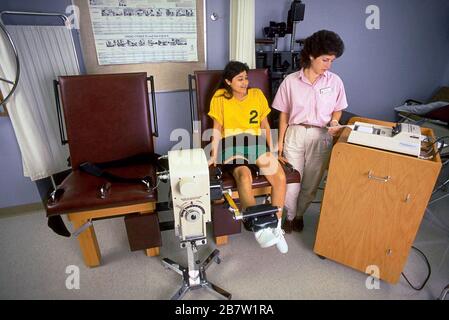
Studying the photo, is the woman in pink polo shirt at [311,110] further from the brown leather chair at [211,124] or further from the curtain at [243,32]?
the curtain at [243,32]

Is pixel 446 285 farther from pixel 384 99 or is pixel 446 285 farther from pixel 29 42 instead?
pixel 29 42

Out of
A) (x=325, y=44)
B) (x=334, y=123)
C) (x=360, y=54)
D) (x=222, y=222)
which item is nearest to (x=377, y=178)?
(x=334, y=123)

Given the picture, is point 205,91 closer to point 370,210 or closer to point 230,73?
point 230,73

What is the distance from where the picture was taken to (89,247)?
1579mm

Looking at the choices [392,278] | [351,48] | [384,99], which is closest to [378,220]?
[392,278]

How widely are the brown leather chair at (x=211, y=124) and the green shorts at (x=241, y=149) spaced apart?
0.12 m

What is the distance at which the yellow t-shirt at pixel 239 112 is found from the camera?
65.6 inches

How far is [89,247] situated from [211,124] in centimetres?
105

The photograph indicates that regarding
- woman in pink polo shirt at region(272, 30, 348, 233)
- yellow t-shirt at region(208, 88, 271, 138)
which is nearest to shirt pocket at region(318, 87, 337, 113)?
woman in pink polo shirt at region(272, 30, 348, 233)

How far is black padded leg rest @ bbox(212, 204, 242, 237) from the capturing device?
1.63 metres

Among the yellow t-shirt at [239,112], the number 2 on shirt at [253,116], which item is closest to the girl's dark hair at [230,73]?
the yellow t-shirt at [239,112]

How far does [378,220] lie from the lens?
1.41 metres

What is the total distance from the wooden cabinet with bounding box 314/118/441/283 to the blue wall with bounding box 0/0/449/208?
48.6 inches
